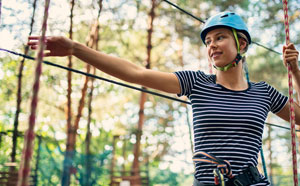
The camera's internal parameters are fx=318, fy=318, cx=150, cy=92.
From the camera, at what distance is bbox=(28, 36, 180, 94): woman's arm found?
3.06 ft

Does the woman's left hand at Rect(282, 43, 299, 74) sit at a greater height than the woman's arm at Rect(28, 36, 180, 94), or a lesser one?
greater

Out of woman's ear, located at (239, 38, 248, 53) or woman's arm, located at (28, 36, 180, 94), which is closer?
woman's arm, located at (28, 36, 180, 94)

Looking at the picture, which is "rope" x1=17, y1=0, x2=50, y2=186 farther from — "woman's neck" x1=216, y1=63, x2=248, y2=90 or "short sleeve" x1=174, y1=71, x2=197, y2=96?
"woman's neck" x1=216, y1=63, x2=248, y2=90

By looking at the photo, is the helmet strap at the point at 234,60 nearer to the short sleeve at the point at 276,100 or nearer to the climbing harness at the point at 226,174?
the short sleeve at the point at 276,100

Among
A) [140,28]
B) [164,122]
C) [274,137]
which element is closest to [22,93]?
[140,28]

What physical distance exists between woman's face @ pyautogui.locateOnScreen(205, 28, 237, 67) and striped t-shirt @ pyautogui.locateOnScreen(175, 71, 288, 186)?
0.28 feet

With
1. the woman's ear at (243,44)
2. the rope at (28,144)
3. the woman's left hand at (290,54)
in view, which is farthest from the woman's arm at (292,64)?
the rope at (28,144)

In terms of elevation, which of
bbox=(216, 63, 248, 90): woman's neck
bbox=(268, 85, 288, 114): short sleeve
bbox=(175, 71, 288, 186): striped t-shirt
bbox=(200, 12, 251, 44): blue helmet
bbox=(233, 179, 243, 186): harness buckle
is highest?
bbox=(200, 12, 251, 44): blue helmet

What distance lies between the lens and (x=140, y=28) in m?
8.84

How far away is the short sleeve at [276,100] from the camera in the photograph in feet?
4.17

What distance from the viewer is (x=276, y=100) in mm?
1280

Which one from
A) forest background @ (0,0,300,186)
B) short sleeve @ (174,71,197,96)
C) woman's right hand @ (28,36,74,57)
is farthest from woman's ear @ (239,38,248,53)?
forest background @ (0,0,300,186)

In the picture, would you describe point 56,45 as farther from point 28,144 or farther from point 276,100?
point 276,100

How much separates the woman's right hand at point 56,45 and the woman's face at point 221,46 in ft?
1.73
